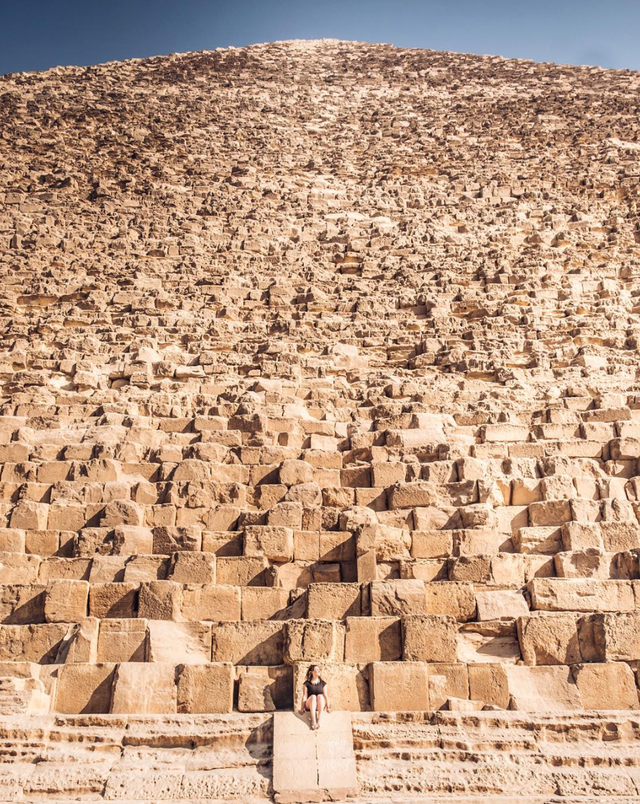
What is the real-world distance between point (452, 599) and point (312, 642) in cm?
113

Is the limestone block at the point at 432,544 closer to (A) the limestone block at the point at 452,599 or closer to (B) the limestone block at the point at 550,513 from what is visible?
(A) the limestone block at the point at 452,599

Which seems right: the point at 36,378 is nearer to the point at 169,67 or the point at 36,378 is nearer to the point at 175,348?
the point at 175,348

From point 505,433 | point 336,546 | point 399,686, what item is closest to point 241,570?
point 336,546

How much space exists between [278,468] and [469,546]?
1883 millimetres

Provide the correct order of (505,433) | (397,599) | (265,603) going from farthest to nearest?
(505,433), (265,603), (397,599)

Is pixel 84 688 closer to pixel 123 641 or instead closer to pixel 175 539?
pixel 123 641

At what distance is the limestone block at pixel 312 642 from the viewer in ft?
19.0

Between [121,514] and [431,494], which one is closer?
[121,514]

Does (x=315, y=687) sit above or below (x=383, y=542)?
below

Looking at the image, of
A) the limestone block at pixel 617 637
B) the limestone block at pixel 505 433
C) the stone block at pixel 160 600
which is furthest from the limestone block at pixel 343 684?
the limestone block at pixel 505 433

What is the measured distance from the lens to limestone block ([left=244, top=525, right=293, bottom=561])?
6883mm

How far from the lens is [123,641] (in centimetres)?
598

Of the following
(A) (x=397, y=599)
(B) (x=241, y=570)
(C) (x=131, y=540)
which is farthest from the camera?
(C) (x=131, y=540)

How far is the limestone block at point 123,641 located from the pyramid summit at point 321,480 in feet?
0.06
